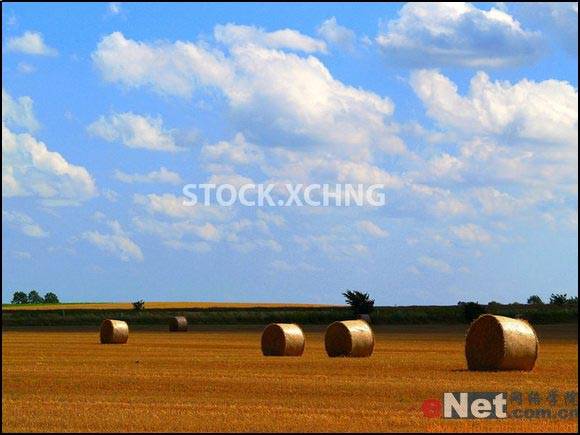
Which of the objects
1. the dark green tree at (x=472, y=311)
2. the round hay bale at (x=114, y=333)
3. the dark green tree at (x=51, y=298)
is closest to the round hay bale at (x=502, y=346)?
the round hay bale at (x=114, y=333)

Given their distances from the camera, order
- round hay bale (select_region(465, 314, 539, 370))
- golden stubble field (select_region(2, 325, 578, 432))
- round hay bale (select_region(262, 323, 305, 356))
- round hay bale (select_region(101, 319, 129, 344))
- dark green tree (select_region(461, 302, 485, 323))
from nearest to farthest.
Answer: golden stubble field (select_region(2, 325, 578, 432)), round hay bale (select_region(465, 314, 539, 370)), round hay bale (select_region(262, 323, 305, 356)), round hay bale (select_region(101, 319, 129, 344)), dark green tree (select_region(461, 302, 485, 323))

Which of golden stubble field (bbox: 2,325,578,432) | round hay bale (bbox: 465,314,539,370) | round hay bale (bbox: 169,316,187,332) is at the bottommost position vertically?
golden stubble field (bbox: 2,325,578,432)

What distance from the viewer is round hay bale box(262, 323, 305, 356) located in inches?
1523

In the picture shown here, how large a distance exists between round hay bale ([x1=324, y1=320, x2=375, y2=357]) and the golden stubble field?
1.69 feet

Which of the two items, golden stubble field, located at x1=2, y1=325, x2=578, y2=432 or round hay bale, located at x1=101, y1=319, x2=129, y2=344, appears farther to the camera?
round hay bale, located at x1=101, y1=319, x2=129, y2=344

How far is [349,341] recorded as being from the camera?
122 ft

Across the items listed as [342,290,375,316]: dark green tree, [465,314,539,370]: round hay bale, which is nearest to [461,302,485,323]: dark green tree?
[342,290,375,316]: dark green tree

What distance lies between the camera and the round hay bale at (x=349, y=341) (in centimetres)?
3719

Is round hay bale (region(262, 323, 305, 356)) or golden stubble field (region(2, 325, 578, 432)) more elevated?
round hay bale (region(262, 323, 305, 356))

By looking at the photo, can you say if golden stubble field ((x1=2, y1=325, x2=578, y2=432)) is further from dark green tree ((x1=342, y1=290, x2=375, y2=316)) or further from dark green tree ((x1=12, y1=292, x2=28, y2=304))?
dark green tree ((x1=12, y1=292, x2=28, y2=304))

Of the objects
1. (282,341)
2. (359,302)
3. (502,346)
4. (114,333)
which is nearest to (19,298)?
(359,302)

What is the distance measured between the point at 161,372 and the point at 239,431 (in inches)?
496

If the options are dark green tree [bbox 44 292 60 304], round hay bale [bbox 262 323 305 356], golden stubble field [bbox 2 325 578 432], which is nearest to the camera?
golden stubble field [bbox 2 325 578 432]

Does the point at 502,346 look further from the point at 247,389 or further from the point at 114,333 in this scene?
the point at 114,333
